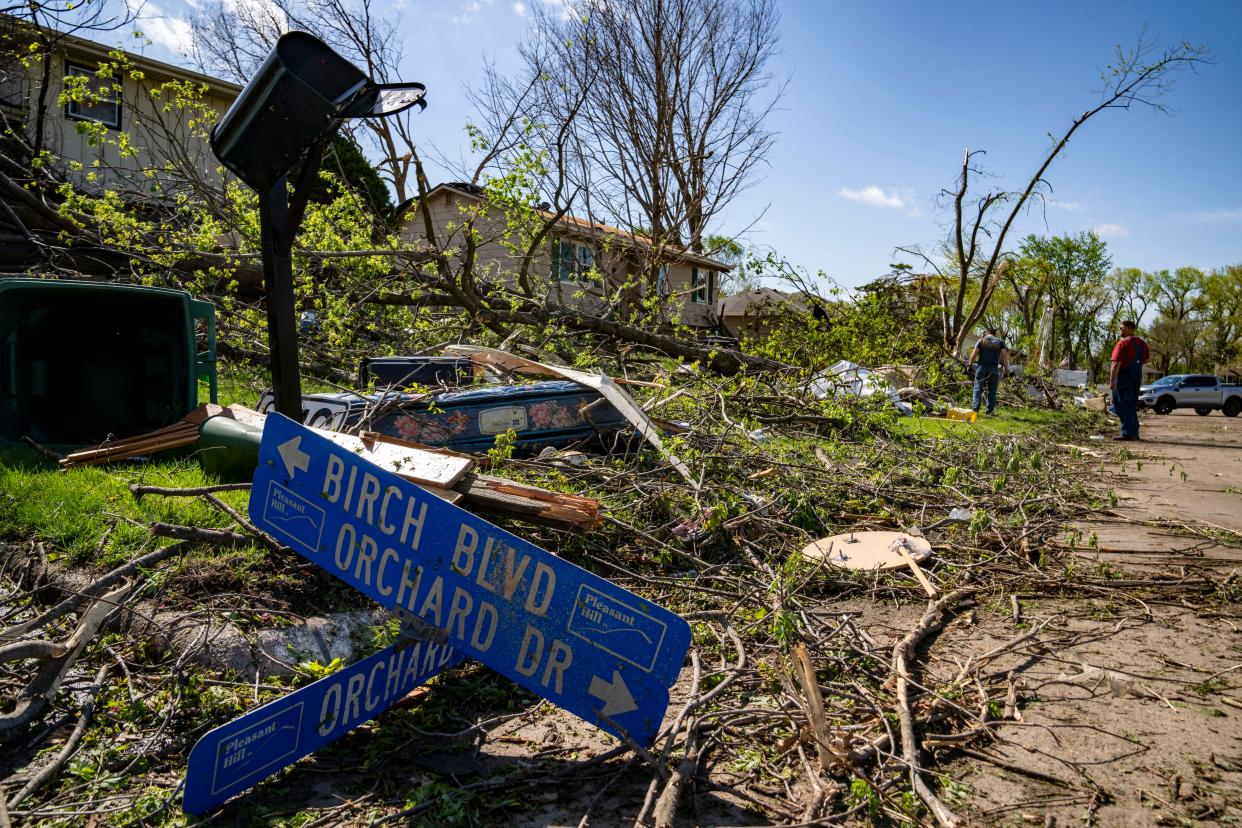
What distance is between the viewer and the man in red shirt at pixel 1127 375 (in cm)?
1164

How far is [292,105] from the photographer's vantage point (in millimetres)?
2949

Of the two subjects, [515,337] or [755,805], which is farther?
[515,337]

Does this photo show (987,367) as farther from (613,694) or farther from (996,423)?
(613,694)

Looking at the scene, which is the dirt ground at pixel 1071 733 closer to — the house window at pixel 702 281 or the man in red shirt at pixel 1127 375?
the man in red shirt at pixel 1127 375

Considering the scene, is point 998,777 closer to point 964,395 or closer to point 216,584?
point 216,584

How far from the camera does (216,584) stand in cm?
321

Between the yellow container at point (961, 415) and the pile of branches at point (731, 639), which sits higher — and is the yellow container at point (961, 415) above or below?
above

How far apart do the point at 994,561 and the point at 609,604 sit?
3349 mm

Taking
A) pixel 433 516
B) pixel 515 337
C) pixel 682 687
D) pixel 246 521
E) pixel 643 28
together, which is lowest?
pixel 682 687

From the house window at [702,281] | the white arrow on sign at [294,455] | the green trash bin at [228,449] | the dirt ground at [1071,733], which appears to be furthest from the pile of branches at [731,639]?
the house window at [702,281]

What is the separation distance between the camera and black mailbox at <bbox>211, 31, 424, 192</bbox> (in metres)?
2.88

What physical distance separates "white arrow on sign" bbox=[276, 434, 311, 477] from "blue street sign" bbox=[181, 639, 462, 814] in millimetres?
695

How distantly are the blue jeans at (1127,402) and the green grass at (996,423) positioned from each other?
0.94 meters

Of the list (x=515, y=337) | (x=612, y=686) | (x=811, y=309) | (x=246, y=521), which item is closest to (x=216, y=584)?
(x=246, y=521)
